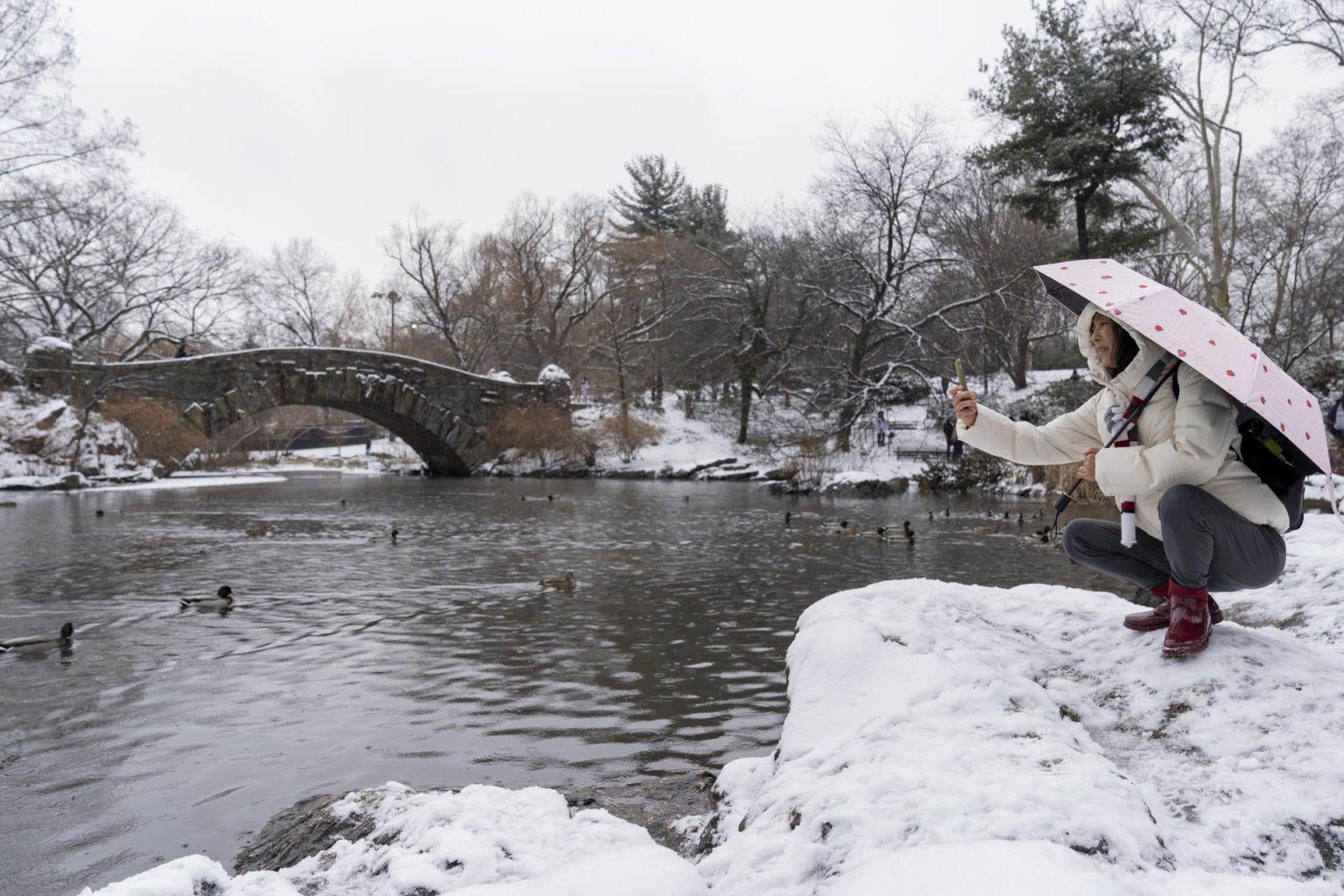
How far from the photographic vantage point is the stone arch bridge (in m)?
23.8

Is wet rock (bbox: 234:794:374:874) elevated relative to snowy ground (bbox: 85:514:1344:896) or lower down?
lower down

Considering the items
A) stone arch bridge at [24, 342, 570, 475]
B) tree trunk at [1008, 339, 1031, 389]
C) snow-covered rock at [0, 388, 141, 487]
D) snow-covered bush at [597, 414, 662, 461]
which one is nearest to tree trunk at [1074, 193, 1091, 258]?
tree trunk at [1008, 339, 1031, 389]

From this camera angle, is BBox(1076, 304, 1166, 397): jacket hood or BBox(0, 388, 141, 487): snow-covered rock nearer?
BBox(1076, 304, 1166, 397): jacket hood

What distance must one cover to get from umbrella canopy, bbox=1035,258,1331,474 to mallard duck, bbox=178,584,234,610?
7271mm

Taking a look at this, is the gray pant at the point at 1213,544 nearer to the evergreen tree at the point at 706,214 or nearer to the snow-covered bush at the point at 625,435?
→ the snow-covered bush at the point at 625,435

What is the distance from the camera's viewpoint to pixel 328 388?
90.6ft

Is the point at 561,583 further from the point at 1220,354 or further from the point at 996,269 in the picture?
the point at 996,269

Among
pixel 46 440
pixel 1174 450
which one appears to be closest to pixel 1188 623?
pixel 1174 450

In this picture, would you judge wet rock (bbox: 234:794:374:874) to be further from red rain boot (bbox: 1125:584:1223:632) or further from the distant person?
the distant person

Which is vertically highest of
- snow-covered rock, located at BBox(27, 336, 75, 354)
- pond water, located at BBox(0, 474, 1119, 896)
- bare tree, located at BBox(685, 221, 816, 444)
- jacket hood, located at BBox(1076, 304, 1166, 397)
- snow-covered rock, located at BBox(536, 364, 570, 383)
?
bare tree, located at BBox(685, 221, 816, 444)

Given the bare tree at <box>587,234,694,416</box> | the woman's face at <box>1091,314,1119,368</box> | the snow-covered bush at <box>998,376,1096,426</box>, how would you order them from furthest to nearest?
the bare tree at <box>587,234,694,416</box> → the snow-covered bush at <box>998,376,1096,426</box> → the woman's face at <box>1091,314,1119,368</box>

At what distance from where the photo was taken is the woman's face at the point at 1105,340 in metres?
3.26

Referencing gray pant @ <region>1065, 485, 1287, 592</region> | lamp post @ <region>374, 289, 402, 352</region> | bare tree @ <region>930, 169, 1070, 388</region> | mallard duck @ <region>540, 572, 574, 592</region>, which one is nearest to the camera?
gray pant @ <region>1065, 485, 1287, 592</region>

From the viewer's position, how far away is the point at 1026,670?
3432mm
